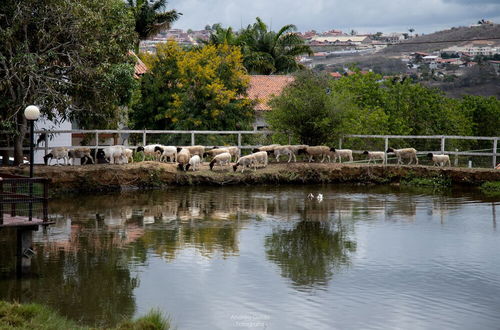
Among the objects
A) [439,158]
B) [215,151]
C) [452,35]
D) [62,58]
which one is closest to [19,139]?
[62,58]

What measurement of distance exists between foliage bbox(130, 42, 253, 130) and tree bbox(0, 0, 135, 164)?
13.1 m

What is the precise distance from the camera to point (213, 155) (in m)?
34.9

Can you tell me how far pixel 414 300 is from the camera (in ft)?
53.8

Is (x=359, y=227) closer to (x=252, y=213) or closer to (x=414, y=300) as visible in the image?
(x=252, y=213)

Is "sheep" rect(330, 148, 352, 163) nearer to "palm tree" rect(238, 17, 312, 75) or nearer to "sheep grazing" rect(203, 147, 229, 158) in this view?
"sheep grazing" rect(203, 147, 229, 158)

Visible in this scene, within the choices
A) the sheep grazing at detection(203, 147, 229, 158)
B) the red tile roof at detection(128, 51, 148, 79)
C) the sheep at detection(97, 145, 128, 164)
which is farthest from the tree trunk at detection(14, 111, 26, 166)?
the red tile roof at detection(128, 51, 148, 79)

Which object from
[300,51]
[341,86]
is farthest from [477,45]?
[341,86]

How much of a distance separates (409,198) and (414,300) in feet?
46.6

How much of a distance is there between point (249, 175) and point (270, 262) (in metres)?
13.6

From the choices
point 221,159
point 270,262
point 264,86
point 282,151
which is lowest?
point 270,262

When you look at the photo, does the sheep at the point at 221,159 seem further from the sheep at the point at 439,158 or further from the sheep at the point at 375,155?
the sheep at the point at 439,158

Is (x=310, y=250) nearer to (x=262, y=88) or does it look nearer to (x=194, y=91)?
(x=194, y=91)

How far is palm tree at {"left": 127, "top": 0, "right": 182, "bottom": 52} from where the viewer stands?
5515 centimetres

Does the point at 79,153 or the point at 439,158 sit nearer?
the point at 79,153
